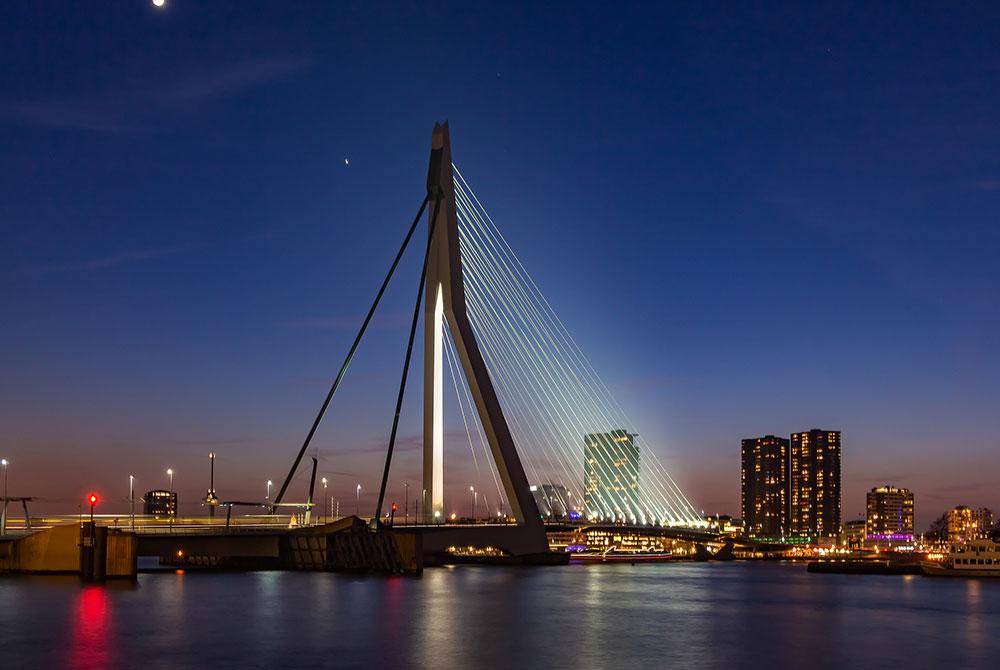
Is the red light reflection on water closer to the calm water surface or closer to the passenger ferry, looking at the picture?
the calm water surface

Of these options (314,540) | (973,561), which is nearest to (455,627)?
(314,540)

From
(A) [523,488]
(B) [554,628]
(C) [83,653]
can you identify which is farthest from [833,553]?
(C) [83,653]

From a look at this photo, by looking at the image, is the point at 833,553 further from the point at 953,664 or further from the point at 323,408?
the point at 953,664

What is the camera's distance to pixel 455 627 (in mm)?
31422

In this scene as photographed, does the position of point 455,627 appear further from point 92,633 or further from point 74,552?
point 74,552

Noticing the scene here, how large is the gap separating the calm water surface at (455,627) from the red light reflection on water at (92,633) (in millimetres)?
71

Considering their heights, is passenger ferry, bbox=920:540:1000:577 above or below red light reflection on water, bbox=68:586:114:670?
below

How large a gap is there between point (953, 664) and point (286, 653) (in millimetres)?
16990

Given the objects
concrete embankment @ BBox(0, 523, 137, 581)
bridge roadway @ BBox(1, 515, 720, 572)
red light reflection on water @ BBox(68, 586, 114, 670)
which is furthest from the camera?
bridge roadway @ BBox(1, 515, 720, 572)

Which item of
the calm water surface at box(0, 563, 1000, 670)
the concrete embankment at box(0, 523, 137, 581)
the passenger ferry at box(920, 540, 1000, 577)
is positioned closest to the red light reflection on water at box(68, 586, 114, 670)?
the calm water surface at box(0, 563, 1000, 670)

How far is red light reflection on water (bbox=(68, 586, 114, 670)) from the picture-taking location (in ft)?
79.5

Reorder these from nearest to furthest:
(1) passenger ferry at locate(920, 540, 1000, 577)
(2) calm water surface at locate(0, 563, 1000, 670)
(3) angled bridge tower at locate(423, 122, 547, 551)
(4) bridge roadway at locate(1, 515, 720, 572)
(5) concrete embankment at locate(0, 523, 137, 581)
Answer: (2) calm water surface at locate(0, 563, 1000, 670) < (5) concrete embankment at locate(0, 523, 137, 581) < (3) angled bridge tower at locate(423, 122, 547, 551) < (4) bridge roadway at locate(1, 515, 720, 572) < (1) passenger ferry at locate(920, 540, 1000, 577)

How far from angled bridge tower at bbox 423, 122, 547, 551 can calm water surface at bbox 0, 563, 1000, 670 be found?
15.8 feet

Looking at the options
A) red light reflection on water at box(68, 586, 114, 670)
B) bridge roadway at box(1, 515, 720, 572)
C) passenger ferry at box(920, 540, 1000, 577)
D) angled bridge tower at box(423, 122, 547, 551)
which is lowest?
passenger ferry at box(920, 540, 1000, 577)
